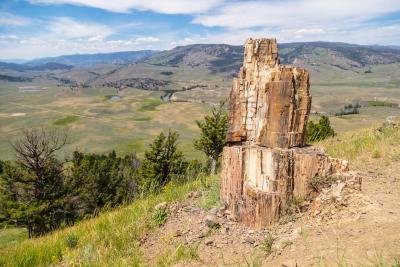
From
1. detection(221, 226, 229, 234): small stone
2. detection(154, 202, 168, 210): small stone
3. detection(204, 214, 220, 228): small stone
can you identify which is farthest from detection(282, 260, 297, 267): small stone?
detection(154, 202, 168, 210): small stone

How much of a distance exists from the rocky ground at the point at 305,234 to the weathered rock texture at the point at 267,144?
13.8 inches

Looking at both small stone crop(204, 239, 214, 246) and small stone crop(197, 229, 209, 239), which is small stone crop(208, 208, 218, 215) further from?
small stone crop(204, 239, 214, 246)

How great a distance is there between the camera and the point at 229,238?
6.96 m

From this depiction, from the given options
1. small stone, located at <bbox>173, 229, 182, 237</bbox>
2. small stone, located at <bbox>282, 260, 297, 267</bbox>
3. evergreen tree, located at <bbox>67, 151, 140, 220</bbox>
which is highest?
small stone, located at <bbox>282, 260, 297, 267</bbox>

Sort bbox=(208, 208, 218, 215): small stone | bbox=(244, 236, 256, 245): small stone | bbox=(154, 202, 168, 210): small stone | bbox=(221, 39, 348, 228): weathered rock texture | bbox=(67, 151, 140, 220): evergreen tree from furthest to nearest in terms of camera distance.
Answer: bbox=(67, 151, 140, 220): evergreen tree → bbox=(154, 202, 168, 210): small stone → bbox=(208, 208, 218, 215): small stone → bbox=(221, 39, 348, 228): weathered rock texture → bbox=(244, 236, 256, 245): small stone

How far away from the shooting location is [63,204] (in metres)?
36.0

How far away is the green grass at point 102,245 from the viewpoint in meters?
6.50

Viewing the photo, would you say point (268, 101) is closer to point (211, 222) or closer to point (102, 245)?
point (211, 222)

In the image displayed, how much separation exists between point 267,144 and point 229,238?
2.21 m

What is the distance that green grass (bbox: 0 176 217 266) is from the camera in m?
6.50

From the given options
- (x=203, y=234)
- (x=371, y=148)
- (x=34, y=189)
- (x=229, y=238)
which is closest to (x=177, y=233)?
(x=203, y=234)

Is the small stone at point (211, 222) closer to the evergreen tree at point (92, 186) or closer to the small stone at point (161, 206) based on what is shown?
the small stone at point (161, 206)

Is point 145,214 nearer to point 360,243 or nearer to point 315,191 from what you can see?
point 315,191

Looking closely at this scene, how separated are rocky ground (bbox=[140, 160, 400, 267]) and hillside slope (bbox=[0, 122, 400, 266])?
0.5 inches
